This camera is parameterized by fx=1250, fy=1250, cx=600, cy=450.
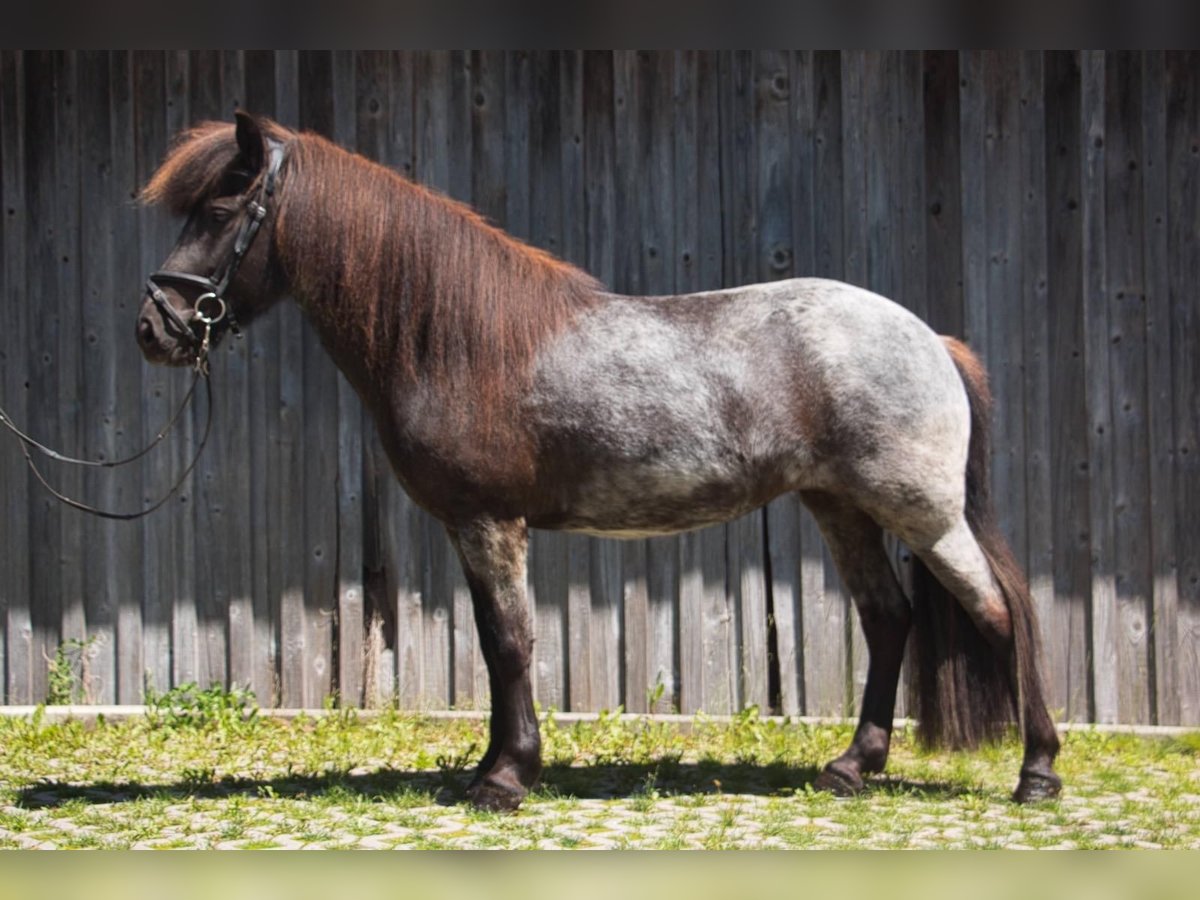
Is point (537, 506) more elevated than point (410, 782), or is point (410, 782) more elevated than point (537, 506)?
point (537, 506)

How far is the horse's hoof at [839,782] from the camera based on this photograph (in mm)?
4969

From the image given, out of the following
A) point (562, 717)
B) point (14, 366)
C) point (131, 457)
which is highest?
point (14, 366)

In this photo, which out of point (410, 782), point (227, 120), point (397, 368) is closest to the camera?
point (397, 368)

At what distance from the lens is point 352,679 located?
21.1 ft

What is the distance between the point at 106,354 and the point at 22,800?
8.04 ft

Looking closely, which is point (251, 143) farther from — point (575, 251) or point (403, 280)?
point (575, 251)

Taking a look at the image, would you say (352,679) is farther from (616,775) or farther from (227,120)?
(227,120)

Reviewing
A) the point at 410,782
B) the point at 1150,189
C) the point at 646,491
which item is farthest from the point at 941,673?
the point at 1150,189

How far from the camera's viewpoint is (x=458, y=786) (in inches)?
200

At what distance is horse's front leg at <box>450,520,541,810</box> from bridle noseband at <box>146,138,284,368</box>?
1230 mm

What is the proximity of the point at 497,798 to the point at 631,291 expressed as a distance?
2.74 m

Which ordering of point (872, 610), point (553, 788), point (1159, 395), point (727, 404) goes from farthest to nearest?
point (1159, 395), point (872, 610), point (553, 788), point (727, 404)

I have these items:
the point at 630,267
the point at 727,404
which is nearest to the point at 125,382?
the point at 630,267

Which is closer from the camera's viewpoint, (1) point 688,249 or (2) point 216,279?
(2) point 216,279
